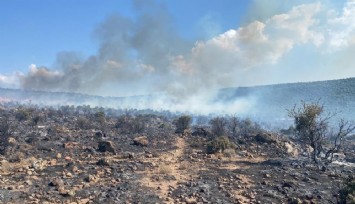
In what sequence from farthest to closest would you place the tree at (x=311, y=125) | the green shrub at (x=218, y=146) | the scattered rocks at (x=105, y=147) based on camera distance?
the green shrub at (x=218, y=146) → the scattered rocks at (x=105, y=147) → the tree at (x=311, y=125)

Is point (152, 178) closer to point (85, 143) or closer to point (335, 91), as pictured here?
point (85, 143)

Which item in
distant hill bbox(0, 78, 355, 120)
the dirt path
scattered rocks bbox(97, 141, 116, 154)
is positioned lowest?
the dirt path

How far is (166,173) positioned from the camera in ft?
62.8

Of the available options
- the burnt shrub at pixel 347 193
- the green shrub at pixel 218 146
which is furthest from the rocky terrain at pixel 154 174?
the burnt shrub at pixel 347 193

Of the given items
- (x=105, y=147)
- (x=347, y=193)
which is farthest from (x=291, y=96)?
(x=347, y=193)

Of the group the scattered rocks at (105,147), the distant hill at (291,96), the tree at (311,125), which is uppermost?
the distant hill at (291,96)

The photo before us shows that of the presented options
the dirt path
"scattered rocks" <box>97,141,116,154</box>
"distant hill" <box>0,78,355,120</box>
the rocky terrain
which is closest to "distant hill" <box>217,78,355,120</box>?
"distant hill" <box>0,78,355,120</box>

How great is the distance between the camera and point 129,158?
23.1m

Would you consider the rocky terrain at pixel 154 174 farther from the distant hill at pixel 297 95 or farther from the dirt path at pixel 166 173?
the distant hill at pixel 297 95

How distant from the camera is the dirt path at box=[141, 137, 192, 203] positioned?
638 inches

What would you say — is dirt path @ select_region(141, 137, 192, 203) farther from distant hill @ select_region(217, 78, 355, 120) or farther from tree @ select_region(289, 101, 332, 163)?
distant hill @ select_region(217, 78, 355, 120)

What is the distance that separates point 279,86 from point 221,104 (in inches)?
1018

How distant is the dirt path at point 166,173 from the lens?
53.1 feet

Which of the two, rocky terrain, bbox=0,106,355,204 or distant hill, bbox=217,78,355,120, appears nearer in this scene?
rocky terrain, bbox=0,106,355,204
